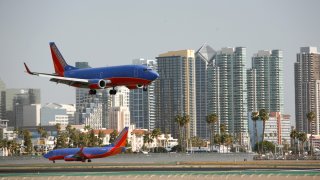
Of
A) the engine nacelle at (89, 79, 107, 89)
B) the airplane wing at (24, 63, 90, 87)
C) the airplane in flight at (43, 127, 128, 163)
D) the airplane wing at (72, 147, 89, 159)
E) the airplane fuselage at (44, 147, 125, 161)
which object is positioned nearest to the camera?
the engine nacelle at (89, 79, 107, 89)

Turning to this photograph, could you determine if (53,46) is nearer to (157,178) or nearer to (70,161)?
(157,178)

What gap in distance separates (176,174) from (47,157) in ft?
213

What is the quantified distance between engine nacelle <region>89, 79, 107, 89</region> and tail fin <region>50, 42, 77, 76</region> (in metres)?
8.18

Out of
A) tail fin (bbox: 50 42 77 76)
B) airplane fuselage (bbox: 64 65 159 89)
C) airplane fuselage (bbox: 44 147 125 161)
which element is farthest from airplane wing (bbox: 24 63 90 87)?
airplane fuselage (bbox: 44 147 125 161)

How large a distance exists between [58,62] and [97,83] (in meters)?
12.8

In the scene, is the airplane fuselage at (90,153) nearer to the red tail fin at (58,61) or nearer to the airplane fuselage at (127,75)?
the red tail fin at (58,61)

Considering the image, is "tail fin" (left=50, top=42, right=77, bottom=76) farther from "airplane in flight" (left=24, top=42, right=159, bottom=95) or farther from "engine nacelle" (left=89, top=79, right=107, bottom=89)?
"engine nacelle" (left=89, top=79, right=107, bottom=89)

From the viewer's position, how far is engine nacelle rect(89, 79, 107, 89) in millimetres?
103825

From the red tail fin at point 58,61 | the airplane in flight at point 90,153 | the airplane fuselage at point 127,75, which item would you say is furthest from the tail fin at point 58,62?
the airplane in flight at point 90,153

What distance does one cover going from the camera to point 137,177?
107062mm

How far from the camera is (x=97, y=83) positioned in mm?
104188

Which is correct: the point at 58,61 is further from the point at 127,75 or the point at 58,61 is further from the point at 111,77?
the point at 127,75

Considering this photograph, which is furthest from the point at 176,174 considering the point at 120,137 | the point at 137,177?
the point at 120,137

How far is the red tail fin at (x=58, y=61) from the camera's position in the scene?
4476 inches
